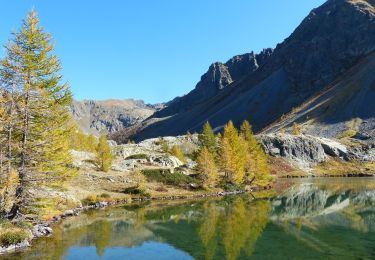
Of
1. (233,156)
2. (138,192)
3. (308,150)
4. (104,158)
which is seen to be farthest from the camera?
(308,150)

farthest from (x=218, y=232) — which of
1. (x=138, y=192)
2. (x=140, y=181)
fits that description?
(x=140, y=181)

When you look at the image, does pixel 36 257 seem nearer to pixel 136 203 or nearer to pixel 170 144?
pixel 136 203

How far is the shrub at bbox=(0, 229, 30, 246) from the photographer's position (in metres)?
31.2

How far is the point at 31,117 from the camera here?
35125 mm

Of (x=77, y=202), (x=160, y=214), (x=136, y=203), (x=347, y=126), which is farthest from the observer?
(x=347, y=126)

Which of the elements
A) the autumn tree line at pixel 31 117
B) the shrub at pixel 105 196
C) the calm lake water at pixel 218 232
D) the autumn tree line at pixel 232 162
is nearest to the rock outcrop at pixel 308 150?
the autumn tree line at pixel 232 162

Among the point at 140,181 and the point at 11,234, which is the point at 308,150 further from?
the point at 11,234

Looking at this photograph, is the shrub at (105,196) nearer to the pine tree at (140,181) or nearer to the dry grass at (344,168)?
the pine tree at (140,181)

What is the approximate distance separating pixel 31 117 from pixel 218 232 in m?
20.8

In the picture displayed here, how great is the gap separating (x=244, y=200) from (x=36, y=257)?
146ft

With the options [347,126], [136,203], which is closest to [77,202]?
[136,203]

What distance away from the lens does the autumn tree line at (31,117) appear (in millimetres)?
34219

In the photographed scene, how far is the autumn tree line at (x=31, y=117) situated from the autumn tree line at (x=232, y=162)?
44.2 meters

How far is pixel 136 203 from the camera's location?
6625 centimetres
